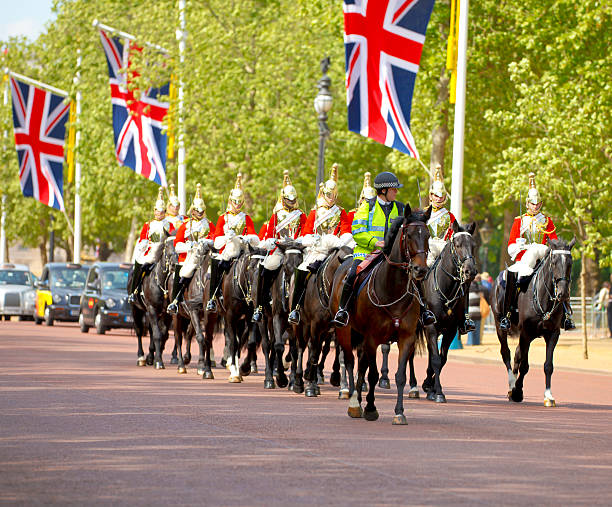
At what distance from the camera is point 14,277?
162ft

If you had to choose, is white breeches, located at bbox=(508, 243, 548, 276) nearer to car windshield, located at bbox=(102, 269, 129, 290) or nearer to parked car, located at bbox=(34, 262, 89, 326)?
car windshield, located at bbox=(102, 269, 129, 290)

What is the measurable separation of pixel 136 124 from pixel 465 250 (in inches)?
1022

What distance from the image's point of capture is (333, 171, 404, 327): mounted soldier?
1491 cm

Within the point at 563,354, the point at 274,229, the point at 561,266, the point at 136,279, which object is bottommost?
the point at 563,354

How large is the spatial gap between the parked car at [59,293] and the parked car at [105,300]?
2.81 meters

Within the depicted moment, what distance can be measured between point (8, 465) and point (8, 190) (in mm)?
62958

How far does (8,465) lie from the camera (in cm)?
1041

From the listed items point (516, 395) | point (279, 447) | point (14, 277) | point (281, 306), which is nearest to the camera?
point (279, 447)

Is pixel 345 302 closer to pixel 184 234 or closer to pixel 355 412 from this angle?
pixel 355 412

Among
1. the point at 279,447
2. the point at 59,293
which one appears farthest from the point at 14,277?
the point at 279,447

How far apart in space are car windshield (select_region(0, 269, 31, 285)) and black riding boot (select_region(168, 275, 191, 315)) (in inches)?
1069

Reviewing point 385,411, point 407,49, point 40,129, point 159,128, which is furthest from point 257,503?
point 40,129

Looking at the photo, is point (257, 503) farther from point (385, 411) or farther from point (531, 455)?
point (385, 411)

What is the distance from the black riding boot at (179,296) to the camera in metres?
22.5
